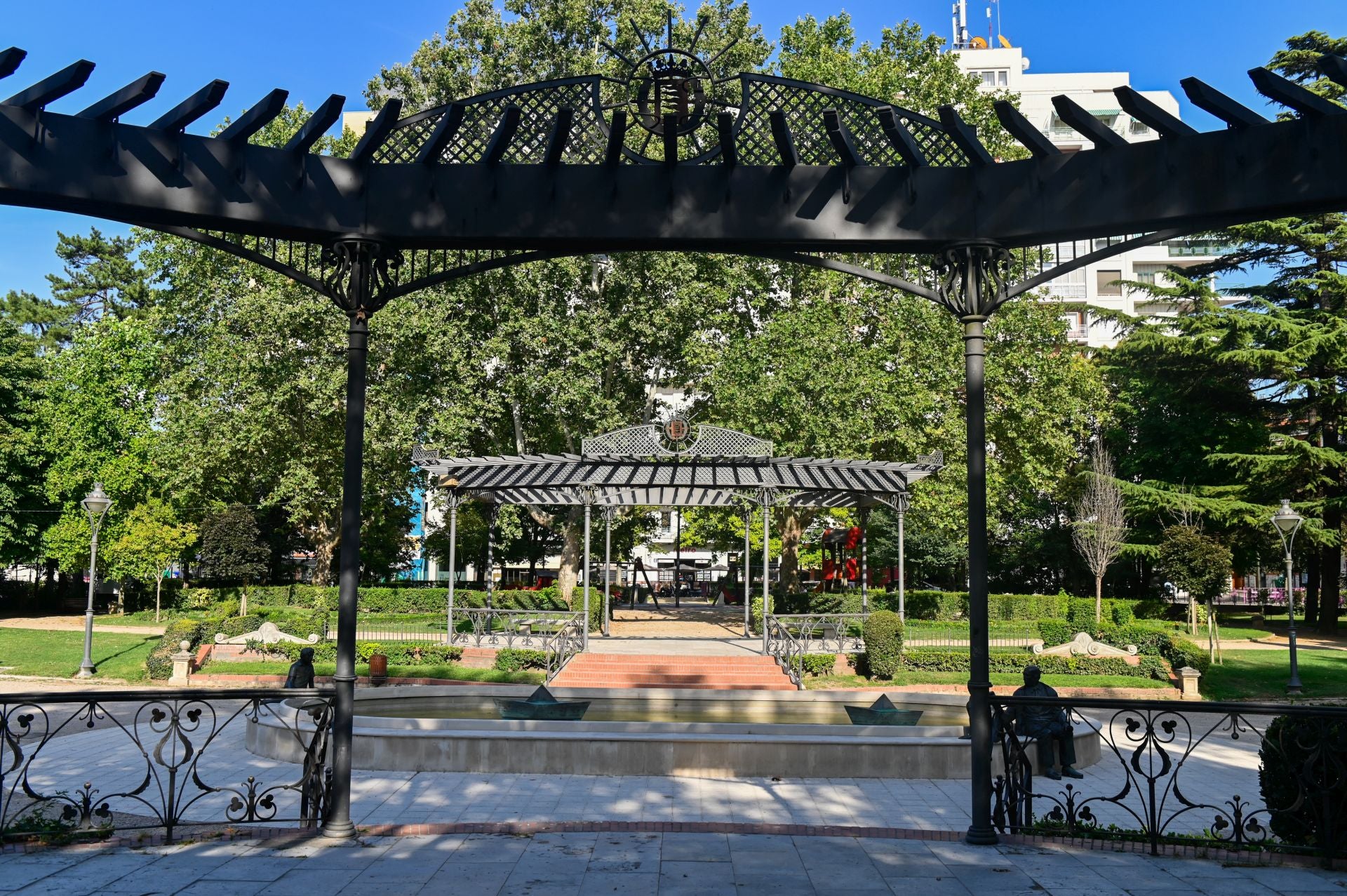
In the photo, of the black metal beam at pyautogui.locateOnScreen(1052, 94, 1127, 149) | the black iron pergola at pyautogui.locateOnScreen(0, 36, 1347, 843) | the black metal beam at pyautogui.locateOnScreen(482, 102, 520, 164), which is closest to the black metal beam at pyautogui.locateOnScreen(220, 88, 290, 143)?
the black iron pergola at pyautogui.locateOnScreen(0, 36, 1347, 843)

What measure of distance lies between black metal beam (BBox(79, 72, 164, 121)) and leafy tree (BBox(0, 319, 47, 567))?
35.0 m

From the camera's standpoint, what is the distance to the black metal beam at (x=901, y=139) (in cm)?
680

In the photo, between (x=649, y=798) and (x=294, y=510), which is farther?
(x=294, y=510)

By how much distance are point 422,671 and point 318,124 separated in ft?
50.5

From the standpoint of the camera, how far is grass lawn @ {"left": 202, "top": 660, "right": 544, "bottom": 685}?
1961cm

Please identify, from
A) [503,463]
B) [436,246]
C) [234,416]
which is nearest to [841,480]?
[503,463]

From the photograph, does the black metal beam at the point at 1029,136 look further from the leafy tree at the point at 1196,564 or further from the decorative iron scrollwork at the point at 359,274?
the leafy tree at the point at 1196,564

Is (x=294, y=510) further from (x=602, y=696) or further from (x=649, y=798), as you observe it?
(x=649, y=798)

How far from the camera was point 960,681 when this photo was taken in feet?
66.2

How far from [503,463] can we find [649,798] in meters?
14.2

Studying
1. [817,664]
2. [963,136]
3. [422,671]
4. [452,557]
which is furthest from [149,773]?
[452,557]

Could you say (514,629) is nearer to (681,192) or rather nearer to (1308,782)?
(681,192)

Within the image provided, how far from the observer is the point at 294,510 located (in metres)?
31.9

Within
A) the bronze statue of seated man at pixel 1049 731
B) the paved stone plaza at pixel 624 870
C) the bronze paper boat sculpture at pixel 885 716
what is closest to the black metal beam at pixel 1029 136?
the paved stone plaza at pixel 624 870
